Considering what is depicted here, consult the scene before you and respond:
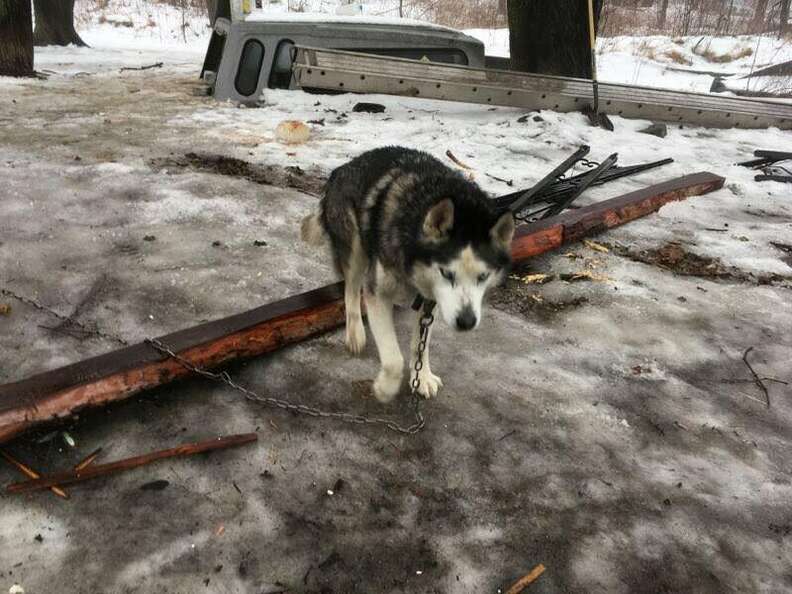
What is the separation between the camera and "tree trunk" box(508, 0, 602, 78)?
897 centimetres

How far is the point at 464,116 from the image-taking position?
358 inches

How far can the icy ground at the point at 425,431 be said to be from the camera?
207 cm

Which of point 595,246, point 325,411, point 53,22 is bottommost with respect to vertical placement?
point 325,411

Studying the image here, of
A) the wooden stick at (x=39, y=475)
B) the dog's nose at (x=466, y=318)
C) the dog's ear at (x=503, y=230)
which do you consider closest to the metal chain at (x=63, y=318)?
the wooden stick at (x=39, y=475)

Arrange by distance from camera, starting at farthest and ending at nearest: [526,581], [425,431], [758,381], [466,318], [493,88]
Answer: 1. [493,88]
2. [758,381]
3. [425,431]
4. [466,318]
5. [526,581]

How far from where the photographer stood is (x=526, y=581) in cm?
203

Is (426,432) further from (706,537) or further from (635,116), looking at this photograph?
(635,116)

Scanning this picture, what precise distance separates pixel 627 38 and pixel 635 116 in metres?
14.1

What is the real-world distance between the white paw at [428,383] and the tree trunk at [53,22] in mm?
18538

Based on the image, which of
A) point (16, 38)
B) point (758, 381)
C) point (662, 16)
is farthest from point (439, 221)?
point (662, 16)

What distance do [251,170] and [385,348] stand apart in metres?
4.02

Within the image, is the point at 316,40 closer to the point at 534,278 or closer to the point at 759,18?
the point at 534,278

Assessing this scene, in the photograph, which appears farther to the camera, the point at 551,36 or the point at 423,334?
the point at 551,36

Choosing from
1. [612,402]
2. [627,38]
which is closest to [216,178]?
[612,402]
